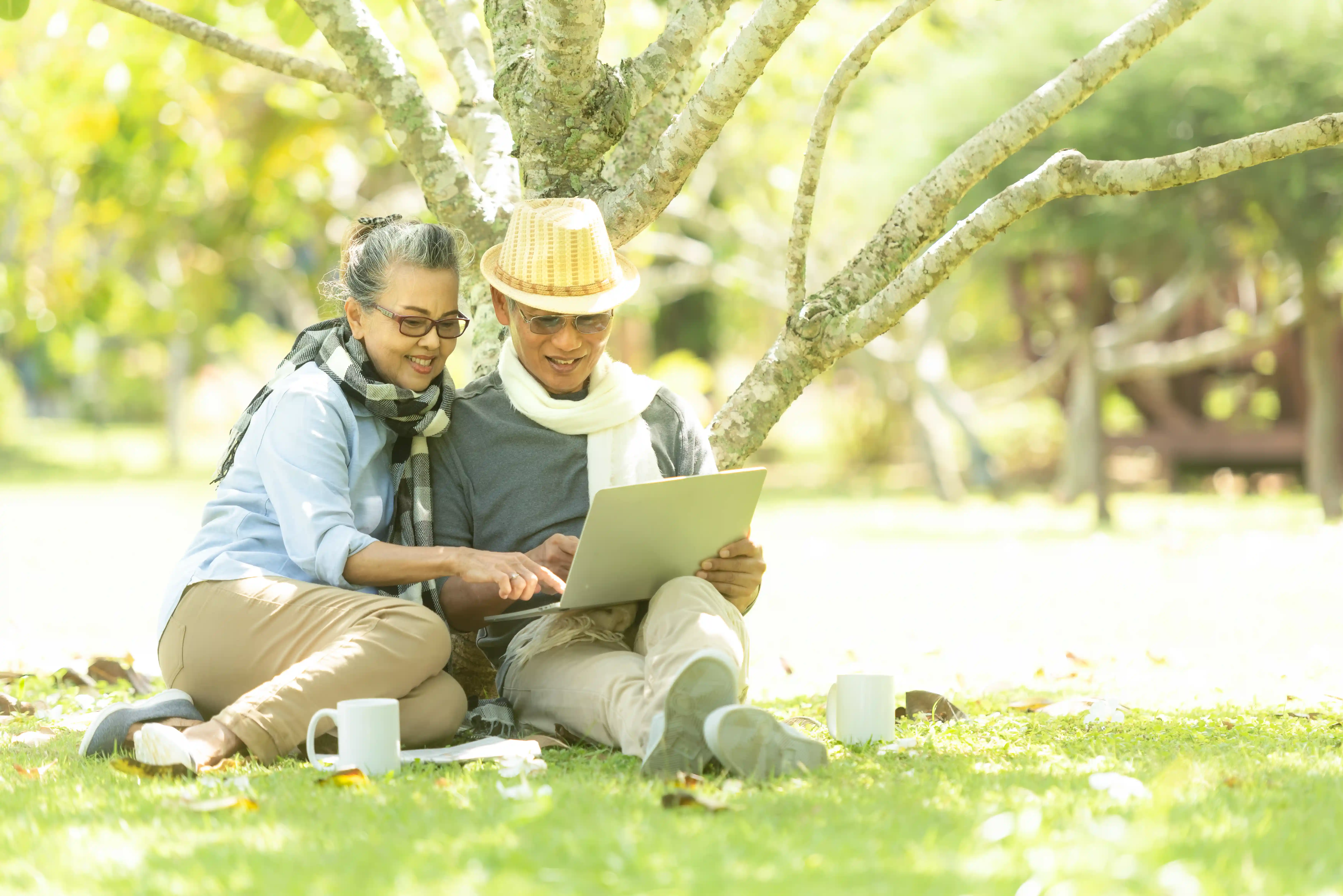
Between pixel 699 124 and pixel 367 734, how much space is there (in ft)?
6.16

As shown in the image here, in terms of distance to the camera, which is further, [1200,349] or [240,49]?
[1200,349]

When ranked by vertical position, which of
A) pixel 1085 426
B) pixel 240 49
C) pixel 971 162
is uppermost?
pixel 240 49

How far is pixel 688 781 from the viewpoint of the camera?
8.70 ft

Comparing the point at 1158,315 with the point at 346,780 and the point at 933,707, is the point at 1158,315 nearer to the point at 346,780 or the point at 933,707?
the point at 933,707

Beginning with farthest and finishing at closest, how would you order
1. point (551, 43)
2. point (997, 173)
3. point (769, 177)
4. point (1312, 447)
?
point (769, 177) < point (1312, 447) < point (997, 173) < point (551, 43)

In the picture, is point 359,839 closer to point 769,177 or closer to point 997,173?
point 997,173

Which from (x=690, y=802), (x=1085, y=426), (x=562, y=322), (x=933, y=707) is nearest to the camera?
(x=690, y=802)

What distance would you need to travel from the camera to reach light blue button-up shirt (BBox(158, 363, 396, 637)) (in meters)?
3.16

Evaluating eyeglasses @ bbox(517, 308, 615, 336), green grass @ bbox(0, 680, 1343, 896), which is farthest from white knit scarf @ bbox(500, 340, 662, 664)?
green grass @ bbox(0, 680, 1343, 896)

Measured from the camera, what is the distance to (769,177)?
13672 millimetres

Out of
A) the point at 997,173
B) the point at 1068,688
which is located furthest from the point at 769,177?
the point at 1068,688

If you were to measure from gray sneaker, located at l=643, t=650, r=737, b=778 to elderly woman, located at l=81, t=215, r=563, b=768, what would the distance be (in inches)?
19.1

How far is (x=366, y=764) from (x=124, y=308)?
14837 millimetres

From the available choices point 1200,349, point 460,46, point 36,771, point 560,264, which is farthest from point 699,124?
point 1200,349
